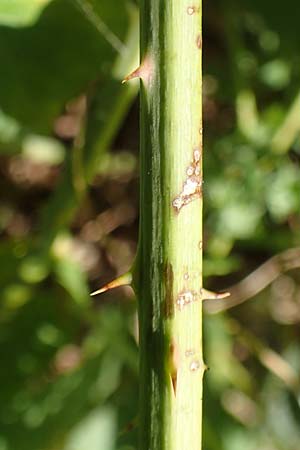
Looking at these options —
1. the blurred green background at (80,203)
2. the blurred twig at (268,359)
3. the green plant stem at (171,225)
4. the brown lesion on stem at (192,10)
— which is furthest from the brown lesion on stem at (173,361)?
the blurred twig at (268,359)

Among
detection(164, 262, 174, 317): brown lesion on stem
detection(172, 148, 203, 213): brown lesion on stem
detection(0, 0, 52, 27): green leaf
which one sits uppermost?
detection(0, 0, 52, 27): green leaf

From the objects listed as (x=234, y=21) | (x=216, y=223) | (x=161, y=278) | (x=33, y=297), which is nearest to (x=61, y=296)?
(x=33, y=297)

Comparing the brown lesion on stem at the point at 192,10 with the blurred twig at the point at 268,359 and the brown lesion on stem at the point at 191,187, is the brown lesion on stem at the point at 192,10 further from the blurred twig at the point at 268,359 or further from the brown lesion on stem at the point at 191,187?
the blurred twig at the point at 268,359

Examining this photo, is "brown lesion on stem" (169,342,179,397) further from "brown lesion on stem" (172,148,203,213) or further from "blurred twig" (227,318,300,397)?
"blurred twig" (227,318,300,397)

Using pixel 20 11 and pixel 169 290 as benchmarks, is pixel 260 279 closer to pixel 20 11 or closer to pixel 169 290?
pixel 20 11

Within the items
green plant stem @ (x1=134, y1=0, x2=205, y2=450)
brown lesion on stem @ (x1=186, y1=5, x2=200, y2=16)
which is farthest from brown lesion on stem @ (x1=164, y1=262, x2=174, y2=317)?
brown lesion on stem @ (x1=186, y1=5, x2=200, y2=16)

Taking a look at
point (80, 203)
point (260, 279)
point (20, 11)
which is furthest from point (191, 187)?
point (260, 279)
